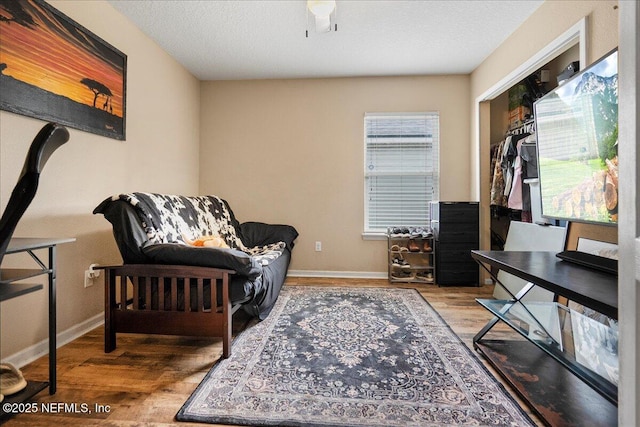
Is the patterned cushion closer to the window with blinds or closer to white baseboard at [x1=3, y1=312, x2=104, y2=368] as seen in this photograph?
white baseboard at [x1=3, y1=312, x2=104, y2=368]

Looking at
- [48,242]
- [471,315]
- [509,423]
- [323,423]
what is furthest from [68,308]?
[471,315]

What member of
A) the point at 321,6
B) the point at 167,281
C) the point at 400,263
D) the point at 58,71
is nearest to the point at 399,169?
the point at 400,263

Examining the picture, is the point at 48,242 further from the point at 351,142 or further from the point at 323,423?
the point at 351,142

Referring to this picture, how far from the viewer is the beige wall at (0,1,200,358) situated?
1675mm

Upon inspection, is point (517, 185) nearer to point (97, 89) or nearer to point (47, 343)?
point (97, 89)

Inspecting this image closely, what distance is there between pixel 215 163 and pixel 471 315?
3330 mm

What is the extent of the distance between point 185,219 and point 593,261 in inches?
105

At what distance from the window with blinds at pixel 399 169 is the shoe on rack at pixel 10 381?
3.14m

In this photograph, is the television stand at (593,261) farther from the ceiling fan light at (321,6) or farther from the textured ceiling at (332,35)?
the ceiling fan light at (321,6)

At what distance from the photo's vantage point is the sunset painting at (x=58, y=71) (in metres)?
1.61

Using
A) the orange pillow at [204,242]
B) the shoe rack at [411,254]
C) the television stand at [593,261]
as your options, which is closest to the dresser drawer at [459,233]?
the shoe rack at [411,254]

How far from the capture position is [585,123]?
149 cm

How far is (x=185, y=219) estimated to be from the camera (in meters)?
2.45

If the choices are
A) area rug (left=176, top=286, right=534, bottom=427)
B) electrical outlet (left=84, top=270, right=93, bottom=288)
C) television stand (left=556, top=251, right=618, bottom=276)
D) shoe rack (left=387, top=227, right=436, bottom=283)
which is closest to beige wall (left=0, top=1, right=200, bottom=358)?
electrical outlet (left=84, top=270, right=93, bottom=288)
